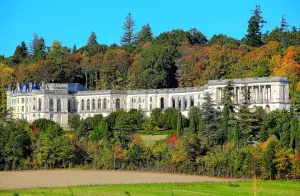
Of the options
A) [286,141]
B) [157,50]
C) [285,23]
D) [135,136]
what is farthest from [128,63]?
[286,141]

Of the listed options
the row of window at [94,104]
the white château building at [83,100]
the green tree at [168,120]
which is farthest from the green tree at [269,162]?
the row of window at [94,104]

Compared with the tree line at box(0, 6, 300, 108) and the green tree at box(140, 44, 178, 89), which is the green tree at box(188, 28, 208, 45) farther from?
the green tree at box(140, 44, 178, 89)

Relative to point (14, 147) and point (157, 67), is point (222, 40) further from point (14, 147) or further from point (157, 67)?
point (14, 147)

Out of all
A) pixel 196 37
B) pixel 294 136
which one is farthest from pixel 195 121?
pixel 196 37

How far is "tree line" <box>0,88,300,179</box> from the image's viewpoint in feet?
305

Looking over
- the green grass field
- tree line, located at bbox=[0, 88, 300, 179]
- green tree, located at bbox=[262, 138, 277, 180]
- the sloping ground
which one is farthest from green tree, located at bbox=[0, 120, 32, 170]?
green tree, located at bbox=[262, 138, 277, 180]

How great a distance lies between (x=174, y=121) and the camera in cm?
12675

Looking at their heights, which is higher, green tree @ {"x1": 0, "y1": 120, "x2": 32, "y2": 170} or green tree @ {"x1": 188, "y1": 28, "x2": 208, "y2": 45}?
green tree @ {"x1": 188, "y1": 28, "x2": 208, "y2": 45}

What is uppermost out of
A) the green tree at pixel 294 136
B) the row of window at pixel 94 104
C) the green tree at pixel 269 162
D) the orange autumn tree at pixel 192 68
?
the orange autumn tree at pixel 192 68

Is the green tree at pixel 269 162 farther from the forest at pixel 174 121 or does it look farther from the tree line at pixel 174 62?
the tree line at pixel 174 62

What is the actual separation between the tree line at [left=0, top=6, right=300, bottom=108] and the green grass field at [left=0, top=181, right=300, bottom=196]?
5656 cm

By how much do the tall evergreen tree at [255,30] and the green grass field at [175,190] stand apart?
8356cm

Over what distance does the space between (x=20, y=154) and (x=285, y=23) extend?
3306 inches

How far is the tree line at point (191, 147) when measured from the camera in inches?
3659
